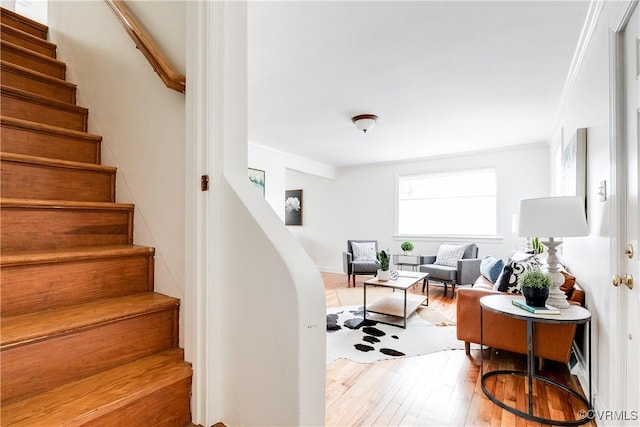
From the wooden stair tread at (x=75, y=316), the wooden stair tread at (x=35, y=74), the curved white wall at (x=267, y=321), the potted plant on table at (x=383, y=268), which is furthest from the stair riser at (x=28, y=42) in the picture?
the potted plant on table at (x=383, y=268)

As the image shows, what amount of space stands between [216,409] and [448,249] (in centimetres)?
499

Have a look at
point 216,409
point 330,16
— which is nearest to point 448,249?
point 330,16

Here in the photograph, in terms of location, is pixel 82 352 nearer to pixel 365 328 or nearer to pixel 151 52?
pixel 151 52

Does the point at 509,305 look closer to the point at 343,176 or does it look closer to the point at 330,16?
the point at 330,16

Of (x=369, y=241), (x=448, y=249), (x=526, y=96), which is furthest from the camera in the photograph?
(x=369, y=241)

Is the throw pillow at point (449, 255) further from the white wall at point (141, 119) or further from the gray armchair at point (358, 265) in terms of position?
the white wall at point (141, 119)

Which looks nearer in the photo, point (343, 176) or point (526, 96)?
point (526, 96)

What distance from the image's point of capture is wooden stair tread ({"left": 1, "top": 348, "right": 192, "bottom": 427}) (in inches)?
29.6

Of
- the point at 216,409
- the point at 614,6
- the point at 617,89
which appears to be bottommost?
the point at 216,409

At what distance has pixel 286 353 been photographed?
0.81 m

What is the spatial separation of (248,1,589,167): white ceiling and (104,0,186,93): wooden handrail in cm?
80

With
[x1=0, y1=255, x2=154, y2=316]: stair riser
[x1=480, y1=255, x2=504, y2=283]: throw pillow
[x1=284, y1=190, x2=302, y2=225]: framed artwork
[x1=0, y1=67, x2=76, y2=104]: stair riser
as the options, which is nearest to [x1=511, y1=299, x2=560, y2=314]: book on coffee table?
[x1=480, y1=255, x2=504, y2=283]: throw pillow

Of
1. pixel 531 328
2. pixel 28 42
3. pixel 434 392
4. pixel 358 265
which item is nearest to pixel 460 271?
pixel 358 265

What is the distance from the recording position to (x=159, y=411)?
91cm
